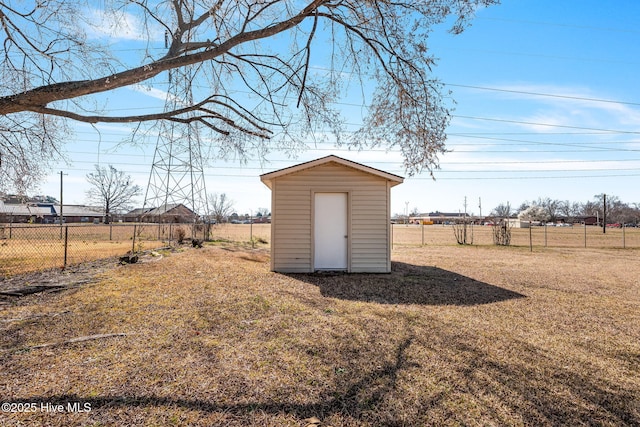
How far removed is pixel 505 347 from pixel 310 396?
241 cm

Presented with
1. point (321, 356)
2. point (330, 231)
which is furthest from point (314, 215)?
point (321, 356)

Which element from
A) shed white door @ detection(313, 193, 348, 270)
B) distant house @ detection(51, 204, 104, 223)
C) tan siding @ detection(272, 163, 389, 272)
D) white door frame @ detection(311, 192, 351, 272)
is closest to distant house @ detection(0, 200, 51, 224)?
distant house @ detection(51, 204, 104, 223)

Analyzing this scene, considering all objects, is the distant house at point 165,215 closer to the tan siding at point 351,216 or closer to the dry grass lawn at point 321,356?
the tan siding at point 351,216

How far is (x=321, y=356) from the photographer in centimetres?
357

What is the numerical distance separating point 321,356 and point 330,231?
586 cm

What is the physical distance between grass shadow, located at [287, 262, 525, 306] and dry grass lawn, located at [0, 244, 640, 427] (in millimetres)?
82

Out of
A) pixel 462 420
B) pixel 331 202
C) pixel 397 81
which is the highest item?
pixel 397 81

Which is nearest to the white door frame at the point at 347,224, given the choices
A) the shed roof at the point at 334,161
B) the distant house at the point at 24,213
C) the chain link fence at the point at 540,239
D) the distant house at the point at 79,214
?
the shed roof at the point at 334,161

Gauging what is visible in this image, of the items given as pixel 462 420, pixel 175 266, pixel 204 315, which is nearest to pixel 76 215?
pixel 175 266

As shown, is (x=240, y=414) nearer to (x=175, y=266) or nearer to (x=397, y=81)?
(x=397, y=81)

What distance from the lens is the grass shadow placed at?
20.9ft

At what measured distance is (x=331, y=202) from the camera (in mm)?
9320

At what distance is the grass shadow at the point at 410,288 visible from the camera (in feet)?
20.9

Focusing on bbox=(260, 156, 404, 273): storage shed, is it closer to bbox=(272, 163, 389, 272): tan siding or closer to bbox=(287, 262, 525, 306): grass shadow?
bbox=(272, 163, 389, 272): tan siding
